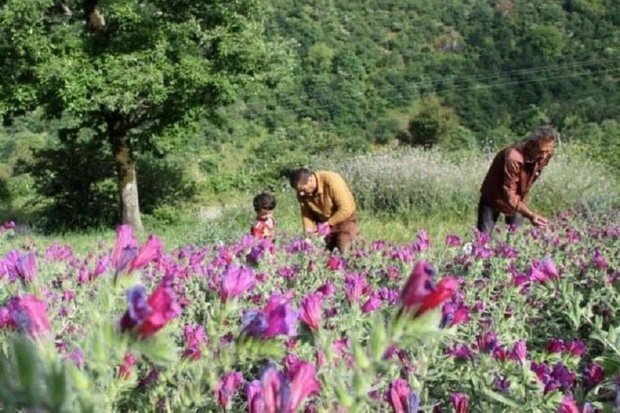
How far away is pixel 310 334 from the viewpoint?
63.9 inches

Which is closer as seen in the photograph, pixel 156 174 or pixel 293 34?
pixel 156 174

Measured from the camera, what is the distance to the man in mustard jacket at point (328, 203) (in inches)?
214

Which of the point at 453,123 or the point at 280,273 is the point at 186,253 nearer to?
the point at 280,273

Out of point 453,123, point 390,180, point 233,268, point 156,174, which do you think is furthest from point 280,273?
point 453,123

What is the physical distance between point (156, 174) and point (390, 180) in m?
6.17

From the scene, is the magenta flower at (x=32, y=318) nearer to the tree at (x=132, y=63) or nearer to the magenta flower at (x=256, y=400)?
the magenta flower at (x=256, y=400)

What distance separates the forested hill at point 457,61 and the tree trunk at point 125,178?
66.9 feet

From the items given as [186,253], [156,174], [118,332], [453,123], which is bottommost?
[453,123]

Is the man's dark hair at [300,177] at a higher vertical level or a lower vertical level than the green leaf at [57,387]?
lower

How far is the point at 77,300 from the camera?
269 cm

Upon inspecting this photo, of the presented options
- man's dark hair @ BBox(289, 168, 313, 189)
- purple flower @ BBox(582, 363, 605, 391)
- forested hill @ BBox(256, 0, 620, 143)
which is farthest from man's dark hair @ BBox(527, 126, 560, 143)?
forested hill @ BBox(256, 0, 620, 143)

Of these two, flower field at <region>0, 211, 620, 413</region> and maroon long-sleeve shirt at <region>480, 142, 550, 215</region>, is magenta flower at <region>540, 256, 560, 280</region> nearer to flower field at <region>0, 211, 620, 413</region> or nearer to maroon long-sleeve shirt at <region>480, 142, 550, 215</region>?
flower field at <region>0, 211, 620, 413</region>

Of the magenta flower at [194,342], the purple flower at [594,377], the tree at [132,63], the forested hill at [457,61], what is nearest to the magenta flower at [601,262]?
the purple flower at [594,377]

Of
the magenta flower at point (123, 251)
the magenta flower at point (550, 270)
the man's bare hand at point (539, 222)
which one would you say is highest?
the magenta flower at point (123, 251)
